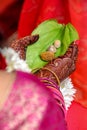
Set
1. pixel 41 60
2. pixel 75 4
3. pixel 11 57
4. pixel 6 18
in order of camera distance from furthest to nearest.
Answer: pixel 75 4 → pixel 41 60 → pixel 11 57 → pixel 6 18

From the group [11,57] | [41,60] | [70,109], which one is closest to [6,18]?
[11,57]

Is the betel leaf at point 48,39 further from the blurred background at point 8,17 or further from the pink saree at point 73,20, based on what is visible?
the blurred background at point 8,17

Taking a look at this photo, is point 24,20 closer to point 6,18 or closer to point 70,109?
point 70,109

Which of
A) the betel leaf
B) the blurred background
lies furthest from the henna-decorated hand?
the blurred background

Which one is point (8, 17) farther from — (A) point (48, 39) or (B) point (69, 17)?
(B) point (69, 17)

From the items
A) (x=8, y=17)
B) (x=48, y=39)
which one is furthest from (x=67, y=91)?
(x=8, y=17)

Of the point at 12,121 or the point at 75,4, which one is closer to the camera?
the point at 12,121
